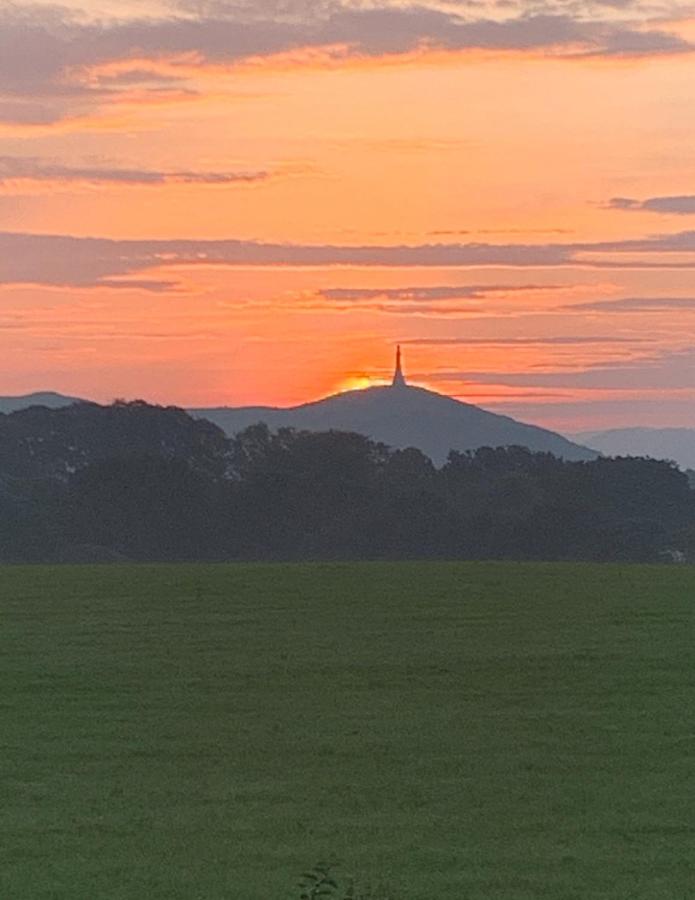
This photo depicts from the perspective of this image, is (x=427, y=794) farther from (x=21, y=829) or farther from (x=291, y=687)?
(x=291, y=687)

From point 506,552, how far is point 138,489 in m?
18.2

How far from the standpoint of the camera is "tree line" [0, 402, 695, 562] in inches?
3312

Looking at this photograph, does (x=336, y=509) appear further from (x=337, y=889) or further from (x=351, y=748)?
(x=337, y=889)

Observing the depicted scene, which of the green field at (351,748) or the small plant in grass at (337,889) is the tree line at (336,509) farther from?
the small plant in grass at (337,889)

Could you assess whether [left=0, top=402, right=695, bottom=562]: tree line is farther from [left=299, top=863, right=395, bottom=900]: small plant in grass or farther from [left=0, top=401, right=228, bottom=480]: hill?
[left=299, top=863, right=395, bottom=900]: small plant in grass

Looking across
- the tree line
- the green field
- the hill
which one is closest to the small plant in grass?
the green field

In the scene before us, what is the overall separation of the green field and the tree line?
45109 millimetres

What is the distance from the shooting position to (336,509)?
291 ft

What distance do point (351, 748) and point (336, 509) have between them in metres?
68.2

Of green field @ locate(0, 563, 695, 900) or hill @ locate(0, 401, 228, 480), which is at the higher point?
hill @ locate(0, 401, 228, 480)

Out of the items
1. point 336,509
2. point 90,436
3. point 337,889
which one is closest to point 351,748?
point 337,889

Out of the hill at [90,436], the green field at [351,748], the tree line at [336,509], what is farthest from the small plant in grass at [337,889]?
the hill at [90,436]

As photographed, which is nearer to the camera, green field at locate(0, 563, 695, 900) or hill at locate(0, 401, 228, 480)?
green field at locate(0, 563, 695, 900)

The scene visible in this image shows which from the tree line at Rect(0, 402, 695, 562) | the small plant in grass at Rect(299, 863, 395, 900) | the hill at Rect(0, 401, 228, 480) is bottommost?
the small plant in grass at Rect(299, 863, 395, 900)
